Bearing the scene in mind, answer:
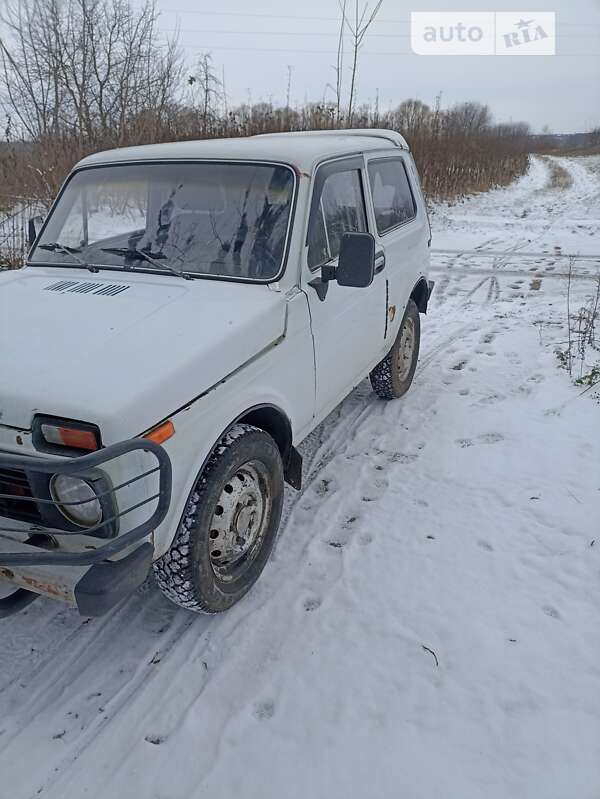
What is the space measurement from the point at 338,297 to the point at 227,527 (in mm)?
1553

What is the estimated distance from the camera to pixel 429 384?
5.50 m

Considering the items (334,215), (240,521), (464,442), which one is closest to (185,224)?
(334,215)

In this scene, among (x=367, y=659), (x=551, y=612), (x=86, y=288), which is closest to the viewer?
(x=367, y=659)

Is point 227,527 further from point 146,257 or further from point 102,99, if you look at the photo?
point 102,99

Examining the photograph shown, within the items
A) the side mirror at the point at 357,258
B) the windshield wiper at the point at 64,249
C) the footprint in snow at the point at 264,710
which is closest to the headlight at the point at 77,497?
the footprint in snow at the point at 264,710

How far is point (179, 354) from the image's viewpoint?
7.44 feet

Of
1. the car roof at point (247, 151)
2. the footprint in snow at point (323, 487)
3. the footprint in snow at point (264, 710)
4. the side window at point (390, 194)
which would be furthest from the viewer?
the side window at point (390, 194)

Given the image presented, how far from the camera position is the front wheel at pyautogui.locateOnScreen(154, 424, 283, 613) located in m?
2.42

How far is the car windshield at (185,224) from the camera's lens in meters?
3.02

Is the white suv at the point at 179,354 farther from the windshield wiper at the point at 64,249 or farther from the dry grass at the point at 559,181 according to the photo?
the dry grass at the point at 559,181

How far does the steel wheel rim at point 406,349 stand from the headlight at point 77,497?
3328mm

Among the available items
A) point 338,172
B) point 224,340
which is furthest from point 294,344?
point 338,172

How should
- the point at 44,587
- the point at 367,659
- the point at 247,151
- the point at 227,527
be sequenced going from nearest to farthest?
the point at 44,587 < the point at 367,659 < the point at 227,527 < the point at 247,151

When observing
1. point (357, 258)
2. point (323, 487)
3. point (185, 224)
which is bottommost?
point (323, 487)
